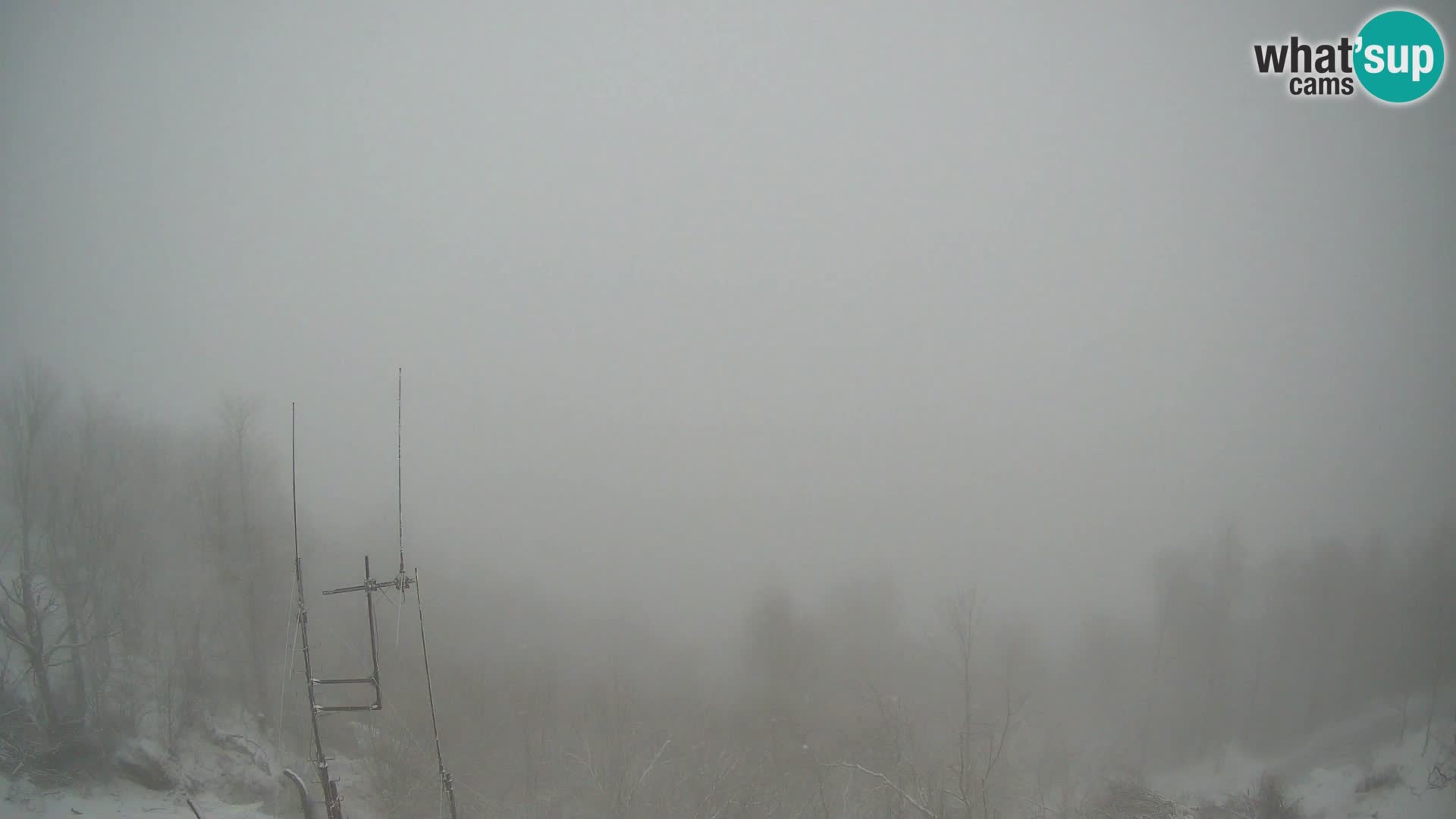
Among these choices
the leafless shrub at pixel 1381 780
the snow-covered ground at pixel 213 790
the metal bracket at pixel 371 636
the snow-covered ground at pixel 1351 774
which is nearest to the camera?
the metal bracket at pixel 371 636

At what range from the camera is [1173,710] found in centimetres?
3394

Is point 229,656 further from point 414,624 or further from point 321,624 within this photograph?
point 414,624

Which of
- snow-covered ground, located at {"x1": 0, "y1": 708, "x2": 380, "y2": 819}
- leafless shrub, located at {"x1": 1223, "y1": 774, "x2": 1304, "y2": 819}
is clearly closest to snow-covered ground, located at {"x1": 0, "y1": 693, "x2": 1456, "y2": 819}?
snow-covered ground, located at {"x1": 0, "y1": 708, "x2": 380, "y2": 819}

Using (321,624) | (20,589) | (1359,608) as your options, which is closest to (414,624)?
(321,624)

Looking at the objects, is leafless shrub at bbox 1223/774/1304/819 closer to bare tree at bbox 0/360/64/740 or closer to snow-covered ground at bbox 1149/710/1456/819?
snow-covered ground at bbox 1149/710/1456/819

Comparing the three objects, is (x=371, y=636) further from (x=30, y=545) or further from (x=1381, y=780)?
(x=1381, y=780)

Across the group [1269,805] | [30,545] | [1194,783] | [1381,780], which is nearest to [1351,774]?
[1381,780]

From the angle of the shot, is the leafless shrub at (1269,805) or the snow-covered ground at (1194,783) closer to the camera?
the snow-covered ground at (1194,783)

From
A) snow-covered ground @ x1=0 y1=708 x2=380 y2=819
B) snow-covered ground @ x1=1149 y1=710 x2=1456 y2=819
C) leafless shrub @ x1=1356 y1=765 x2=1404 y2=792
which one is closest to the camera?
snow-covered ground @ x1=0 y1=708 x2=380 y2=819

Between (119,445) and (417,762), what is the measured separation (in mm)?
19395

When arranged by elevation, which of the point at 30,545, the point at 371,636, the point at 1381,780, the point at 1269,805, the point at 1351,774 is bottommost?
the point at 1351,774

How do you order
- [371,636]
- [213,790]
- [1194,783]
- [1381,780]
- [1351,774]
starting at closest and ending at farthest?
[371,636], [213,790], [1381,780], [1351,774], [1194,783]

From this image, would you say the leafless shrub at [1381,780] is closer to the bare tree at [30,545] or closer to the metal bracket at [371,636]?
the metal bracket at [371,636]

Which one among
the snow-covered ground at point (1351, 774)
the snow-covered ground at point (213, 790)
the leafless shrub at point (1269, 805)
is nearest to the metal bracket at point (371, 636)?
the snow-covered ground at point (213, 790)
